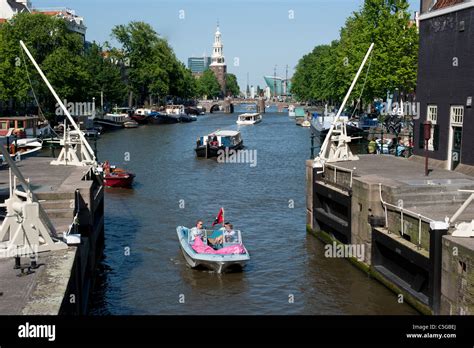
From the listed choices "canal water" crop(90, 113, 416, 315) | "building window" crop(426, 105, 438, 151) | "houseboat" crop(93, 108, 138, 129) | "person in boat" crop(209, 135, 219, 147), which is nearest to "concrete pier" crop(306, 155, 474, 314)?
"canal water" crop(90, 113, 416, 315)

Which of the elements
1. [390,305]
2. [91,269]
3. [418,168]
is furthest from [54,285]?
[418,168]

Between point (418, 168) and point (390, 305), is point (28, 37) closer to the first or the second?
point (418, 168)

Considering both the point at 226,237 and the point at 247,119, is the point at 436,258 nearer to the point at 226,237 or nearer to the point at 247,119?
the point at 226,237

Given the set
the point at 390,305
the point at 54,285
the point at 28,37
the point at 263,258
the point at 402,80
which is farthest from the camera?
Result: the point at 28,37

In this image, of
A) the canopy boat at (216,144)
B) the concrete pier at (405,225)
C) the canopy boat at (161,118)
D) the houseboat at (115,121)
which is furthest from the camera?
the canopy boat at (161,118)

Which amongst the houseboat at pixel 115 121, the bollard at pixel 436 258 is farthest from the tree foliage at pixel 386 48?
the houseboat at pixel 115 121

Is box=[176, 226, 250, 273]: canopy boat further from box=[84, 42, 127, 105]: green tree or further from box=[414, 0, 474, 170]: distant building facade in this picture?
box=[84, 42, 127, 105]: green tree

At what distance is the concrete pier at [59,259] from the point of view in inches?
476

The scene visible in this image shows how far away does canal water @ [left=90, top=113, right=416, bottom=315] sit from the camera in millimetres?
20984

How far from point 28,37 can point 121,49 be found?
56.4 m

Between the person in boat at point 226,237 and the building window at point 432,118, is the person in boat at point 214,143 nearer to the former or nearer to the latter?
the building window at point 432,118

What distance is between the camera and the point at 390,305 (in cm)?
2005

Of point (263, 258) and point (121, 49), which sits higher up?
point (121, 49)

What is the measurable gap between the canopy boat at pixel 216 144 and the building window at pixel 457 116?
3687 centimetres
